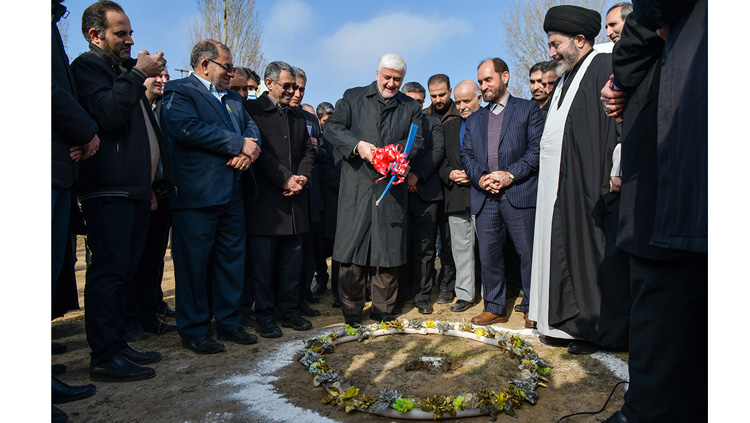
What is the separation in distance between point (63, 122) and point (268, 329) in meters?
2.46

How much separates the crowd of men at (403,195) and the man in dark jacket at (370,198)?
2 centimetres

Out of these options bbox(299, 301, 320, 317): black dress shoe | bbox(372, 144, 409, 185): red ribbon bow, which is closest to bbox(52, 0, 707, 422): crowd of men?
bbox(372, 144, 409, 185): red ribbon bow

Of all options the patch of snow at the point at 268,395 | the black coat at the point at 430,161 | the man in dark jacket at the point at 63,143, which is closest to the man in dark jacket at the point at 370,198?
the black coat at the point at 430,161

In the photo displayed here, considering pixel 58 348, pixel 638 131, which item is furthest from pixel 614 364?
pixel 58 348

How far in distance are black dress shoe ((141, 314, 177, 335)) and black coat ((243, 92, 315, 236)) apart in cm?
118

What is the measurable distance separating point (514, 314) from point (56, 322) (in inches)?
189

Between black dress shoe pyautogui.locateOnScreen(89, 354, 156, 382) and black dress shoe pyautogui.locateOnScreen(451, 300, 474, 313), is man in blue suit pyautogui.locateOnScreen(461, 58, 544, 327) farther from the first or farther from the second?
black dress shoe pyautogui.locateOnScreen(89, 354, 156, 382)

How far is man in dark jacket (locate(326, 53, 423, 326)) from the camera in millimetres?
4816

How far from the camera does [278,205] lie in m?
4.71

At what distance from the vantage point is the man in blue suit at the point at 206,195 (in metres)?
4.04

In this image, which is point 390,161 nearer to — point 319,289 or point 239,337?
point 239,337

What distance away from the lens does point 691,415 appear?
2.06m

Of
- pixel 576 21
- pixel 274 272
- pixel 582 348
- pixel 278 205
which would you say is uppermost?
pixel 576 21

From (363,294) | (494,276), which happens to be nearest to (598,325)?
(494,276)
